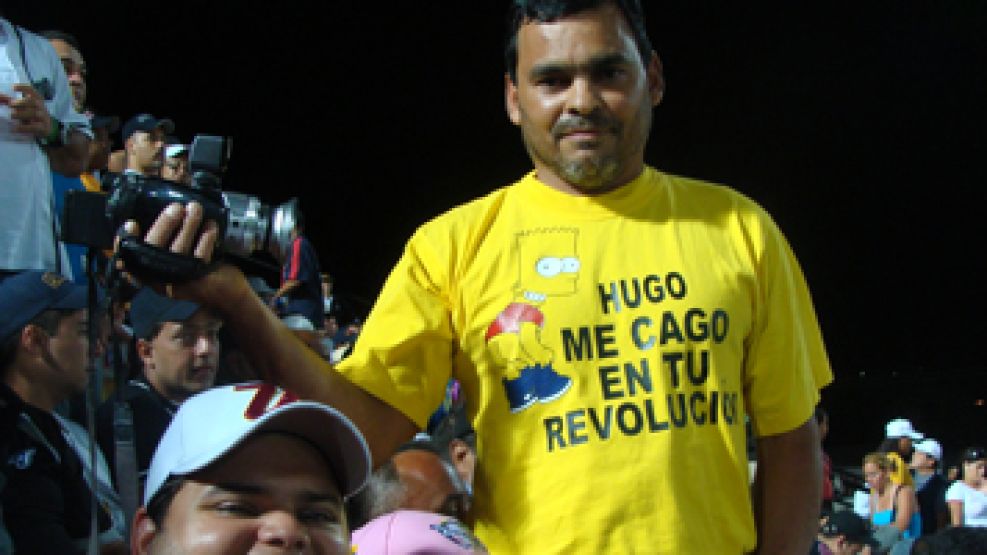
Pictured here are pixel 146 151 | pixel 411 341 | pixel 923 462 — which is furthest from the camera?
pixel 923 462

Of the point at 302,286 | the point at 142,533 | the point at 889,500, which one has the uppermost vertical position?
the point at 142,533

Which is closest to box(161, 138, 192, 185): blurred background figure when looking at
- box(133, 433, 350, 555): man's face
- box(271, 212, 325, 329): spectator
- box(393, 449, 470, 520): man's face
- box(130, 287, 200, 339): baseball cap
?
box(130, 287, 200, 339): baseball cap

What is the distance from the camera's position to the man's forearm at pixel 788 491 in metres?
1.86

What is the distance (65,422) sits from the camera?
3006 mm

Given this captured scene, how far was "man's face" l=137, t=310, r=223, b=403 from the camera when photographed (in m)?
3.46

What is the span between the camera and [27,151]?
3.40m

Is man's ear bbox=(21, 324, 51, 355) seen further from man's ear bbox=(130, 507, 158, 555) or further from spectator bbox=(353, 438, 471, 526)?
man's ear bbox=(130, 507, 158, 555)

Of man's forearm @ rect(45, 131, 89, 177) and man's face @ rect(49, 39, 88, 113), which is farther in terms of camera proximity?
man's face @ rect(49, 39, 88, 113)

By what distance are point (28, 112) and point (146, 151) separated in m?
1.84

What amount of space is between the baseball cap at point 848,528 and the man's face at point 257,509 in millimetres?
6165

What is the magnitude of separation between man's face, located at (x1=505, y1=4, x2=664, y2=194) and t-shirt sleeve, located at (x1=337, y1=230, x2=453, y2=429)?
0.29 metres

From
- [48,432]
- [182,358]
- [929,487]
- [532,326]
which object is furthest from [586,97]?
→ [929,487]

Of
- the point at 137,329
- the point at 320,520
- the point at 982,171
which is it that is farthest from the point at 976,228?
the point at 320,520

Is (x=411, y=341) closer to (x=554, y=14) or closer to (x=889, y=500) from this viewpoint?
(x=554, y=14)
